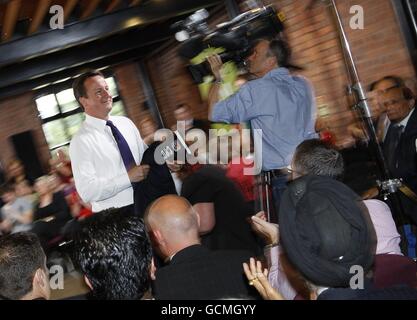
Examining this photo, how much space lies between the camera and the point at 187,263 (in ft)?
4.71

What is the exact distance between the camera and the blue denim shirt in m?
2.12

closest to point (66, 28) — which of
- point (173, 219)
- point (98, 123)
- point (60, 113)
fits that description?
point (60, 113)

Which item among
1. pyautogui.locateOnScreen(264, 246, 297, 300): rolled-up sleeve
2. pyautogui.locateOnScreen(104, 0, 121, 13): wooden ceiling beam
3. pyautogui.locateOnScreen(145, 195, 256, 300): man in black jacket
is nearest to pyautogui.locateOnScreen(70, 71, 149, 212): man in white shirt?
pyautogui.locateOnScreen(145, 195, 256, 300): man in black jacket

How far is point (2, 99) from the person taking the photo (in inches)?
233

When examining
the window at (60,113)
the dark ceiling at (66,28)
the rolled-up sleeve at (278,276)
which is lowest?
the rolled-up sleeve at (278,276)

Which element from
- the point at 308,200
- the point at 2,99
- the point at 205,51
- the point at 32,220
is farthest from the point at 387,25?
the point at 2,99

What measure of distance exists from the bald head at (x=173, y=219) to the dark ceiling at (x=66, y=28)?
2.12 m

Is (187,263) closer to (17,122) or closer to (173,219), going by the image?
(173,219)

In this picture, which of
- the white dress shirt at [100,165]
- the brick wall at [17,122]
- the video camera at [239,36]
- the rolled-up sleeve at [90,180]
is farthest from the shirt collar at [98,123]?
the brick wall at [17,122]

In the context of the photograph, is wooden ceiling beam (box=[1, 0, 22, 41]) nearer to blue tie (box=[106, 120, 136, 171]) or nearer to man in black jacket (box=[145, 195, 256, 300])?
blue tie (box=[106, 120, 136, 171])

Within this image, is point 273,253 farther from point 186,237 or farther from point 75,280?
point 75,280

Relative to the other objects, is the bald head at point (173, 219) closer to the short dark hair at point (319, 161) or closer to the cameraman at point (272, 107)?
the short dark hair at point (319, 161)

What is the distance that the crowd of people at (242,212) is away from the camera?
104cm

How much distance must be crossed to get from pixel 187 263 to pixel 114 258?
0.30 meters
